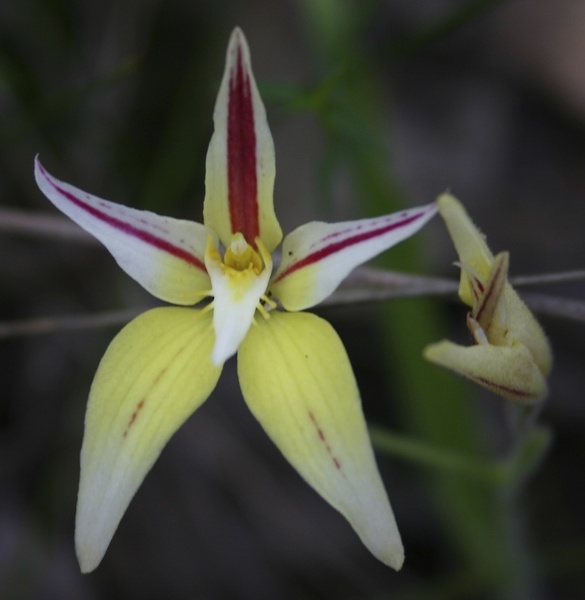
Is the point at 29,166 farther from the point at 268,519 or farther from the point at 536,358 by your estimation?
the point at 536,358

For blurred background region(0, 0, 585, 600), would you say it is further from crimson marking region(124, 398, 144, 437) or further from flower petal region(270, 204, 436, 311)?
crimson marking region(124, 398, 144, 437)

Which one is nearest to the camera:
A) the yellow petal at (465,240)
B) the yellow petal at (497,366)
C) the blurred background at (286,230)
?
the yellow petal at (497,366)

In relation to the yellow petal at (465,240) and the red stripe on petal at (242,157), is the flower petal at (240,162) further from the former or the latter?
the yellow petal at (465,240)

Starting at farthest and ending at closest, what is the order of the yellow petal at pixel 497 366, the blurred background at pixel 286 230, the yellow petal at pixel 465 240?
the blurred background at pixel 286 230
the yellow petal at pixel 465 240
the yellow petal at pixel 497 366

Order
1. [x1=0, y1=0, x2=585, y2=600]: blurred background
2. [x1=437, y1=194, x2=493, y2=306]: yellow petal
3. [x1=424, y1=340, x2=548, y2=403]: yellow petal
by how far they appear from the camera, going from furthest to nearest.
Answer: [x1=0, y1=0, x2=585, y2=600]: blurred background → [x1=437, y1=194, x2=493, y2=306]: yellow petal → [x1=424, y1=340, x2=548, y2=403]: yellow petal

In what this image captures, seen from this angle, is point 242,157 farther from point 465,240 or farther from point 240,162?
point 465,240

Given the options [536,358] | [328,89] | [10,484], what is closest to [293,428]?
[536,358]

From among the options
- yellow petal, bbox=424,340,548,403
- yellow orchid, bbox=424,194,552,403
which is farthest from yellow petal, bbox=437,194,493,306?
yellow petal, bbox=424,340,548,403

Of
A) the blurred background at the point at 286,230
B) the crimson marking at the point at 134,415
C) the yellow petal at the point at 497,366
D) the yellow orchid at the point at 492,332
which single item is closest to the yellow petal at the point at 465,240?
the yellow orchid at the point at 492,332

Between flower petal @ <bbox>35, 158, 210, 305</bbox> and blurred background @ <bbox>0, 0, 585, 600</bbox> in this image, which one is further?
blurred background @ <bbox>0, 0, 585, 600</bbox>
